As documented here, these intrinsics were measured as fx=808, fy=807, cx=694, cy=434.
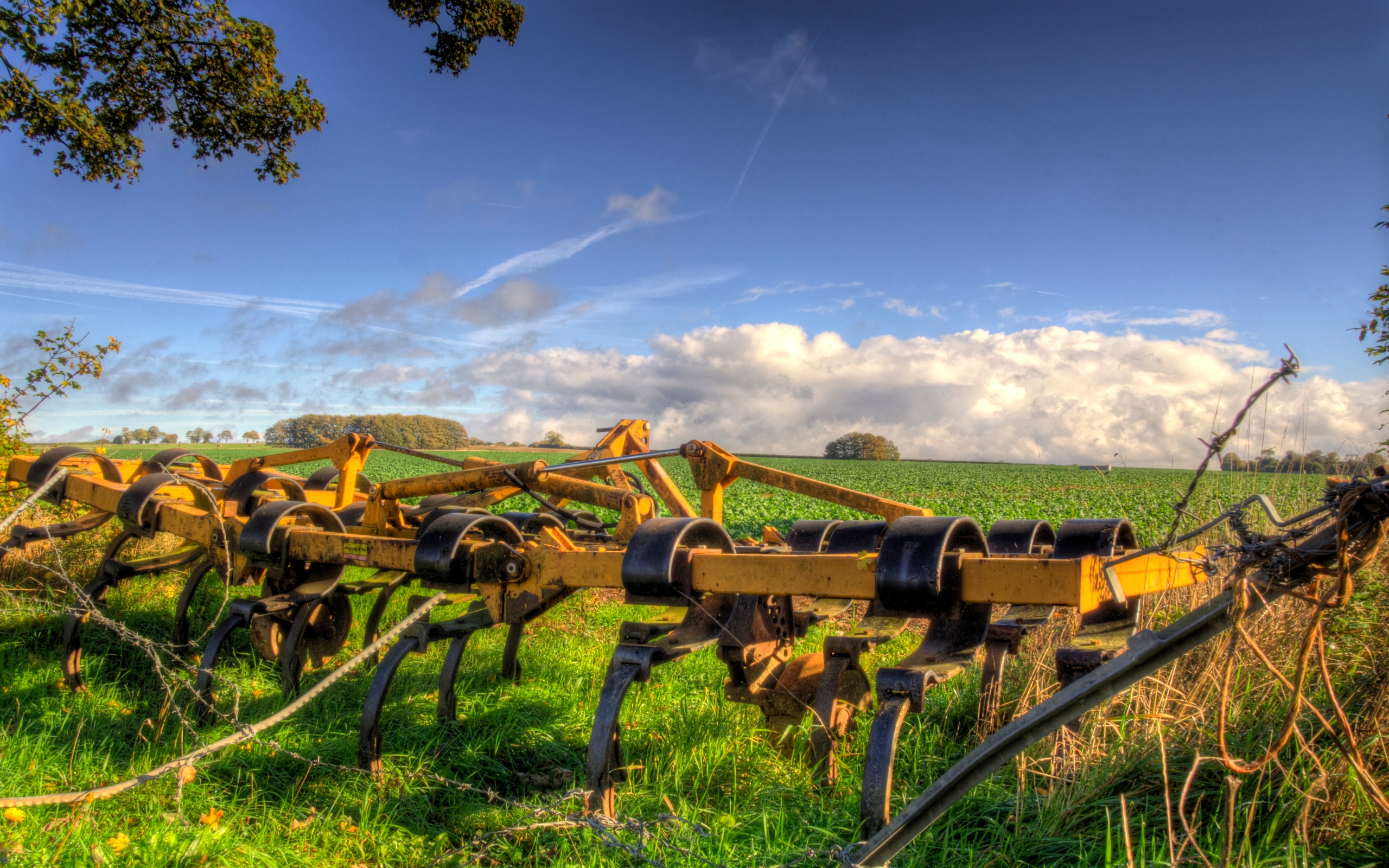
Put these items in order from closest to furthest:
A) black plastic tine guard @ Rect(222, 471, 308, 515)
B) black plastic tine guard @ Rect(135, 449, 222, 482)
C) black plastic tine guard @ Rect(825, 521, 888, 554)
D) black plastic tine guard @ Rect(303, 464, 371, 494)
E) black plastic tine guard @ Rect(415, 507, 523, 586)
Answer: black plastic tine guard @ Rect(415, 507, 523, 586) < black plastic tine guard @ Rect(825, 521, 888, 554) < black plastic tine guard @ Rect(222, 471, 308, 515) < black plastic tine guard @ Rect(135, 449, 222, 482) < black plastic tine guard @ Rect(303, 464, 371, 494)

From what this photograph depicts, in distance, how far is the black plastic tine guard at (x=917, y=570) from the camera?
2.33m

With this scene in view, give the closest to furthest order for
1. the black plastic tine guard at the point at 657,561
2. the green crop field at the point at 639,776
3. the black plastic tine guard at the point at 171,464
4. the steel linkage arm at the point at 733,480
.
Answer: the green crop field at the point at 639,776 < the black plastic tine guard at the point at 657,561 < the steel linkage arm at the point at 733,480 < the black plastic tine guard at the point at 171,464

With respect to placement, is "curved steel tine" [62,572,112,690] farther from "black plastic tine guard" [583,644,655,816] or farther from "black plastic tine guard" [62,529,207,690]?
"black plastic tine guard" [583,644,655,816]

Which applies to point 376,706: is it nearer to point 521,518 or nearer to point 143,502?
point 521,518

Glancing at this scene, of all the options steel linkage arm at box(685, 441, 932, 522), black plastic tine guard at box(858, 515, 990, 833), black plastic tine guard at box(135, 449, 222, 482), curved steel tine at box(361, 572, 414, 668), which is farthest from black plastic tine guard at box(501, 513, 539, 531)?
black plastic tine guard at box(858, 515, 990, 833)

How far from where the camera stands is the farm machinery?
244 centimetres

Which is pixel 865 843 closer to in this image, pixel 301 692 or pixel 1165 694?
pixel 1165 694

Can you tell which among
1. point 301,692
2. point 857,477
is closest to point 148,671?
point 301,692

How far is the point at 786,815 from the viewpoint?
9.42ft

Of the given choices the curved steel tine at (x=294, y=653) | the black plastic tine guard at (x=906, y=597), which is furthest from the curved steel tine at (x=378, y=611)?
the black plastic tine guard at (x=906, y=597)

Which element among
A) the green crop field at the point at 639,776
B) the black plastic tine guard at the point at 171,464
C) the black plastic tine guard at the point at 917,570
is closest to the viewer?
the black plastic tine guard at the point at 917,570

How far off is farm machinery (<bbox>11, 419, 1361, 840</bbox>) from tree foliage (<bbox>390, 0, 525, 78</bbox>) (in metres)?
7.07

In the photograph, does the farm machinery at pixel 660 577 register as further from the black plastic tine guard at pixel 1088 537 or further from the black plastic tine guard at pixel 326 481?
the black plastic tine guard at pixel 326 481

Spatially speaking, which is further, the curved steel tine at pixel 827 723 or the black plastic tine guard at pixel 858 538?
the black plastic tine guard at pixel 858 538
